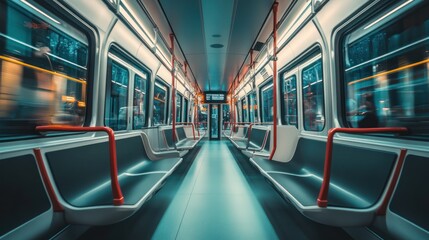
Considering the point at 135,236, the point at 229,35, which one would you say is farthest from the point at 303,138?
the point at 229,35

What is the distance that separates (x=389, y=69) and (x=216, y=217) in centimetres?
235

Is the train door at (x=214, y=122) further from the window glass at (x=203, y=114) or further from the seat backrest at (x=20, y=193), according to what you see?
the seat backrest at (x=20, y=193)

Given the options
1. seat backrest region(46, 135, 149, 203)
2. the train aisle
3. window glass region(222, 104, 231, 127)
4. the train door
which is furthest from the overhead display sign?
seat backrest region(46, 135, 149, 203)

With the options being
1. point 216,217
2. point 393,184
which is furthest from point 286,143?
point 393,184

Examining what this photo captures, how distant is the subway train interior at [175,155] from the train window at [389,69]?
1 centimetres

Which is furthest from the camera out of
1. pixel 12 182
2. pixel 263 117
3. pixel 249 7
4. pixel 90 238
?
pixel 263 117

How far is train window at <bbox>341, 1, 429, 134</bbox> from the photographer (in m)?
1.58

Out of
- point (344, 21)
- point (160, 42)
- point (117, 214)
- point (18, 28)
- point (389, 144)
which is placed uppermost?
point (160, 42)

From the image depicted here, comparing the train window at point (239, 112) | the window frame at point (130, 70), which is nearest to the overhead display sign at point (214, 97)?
the train window at point (239, 112)

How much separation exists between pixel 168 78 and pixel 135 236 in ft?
17.1

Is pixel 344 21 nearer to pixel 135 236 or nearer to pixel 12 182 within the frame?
pixel 135 236

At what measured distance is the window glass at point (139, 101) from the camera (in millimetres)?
4152

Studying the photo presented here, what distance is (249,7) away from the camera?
11.2 feet

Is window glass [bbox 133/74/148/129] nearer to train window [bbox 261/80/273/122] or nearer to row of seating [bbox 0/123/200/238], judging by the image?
row of seating [bbox 0/123/200/238]
